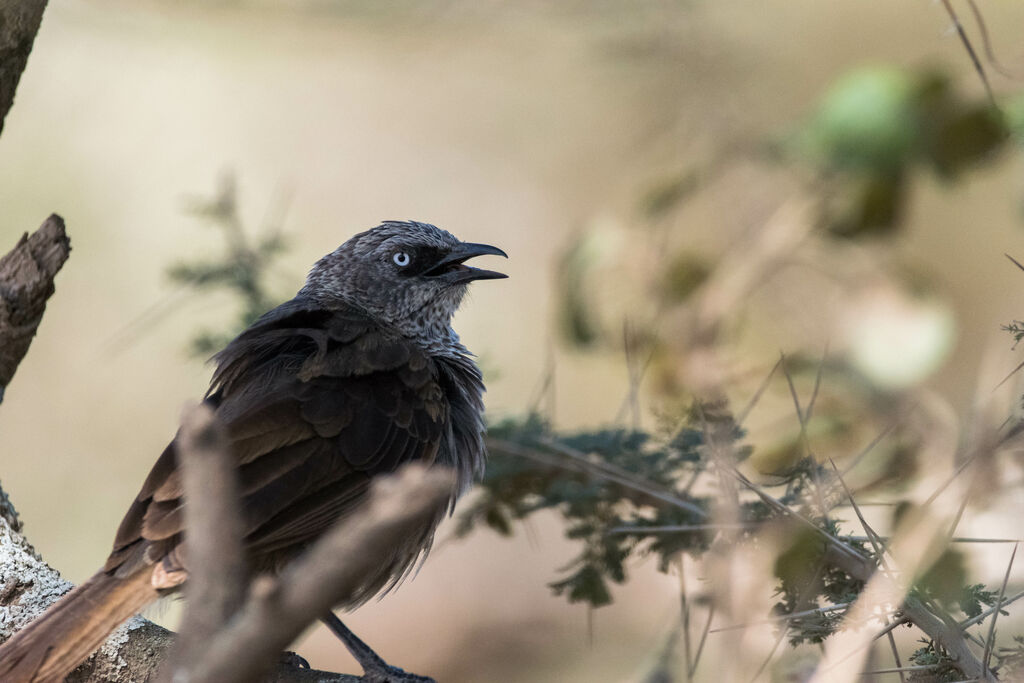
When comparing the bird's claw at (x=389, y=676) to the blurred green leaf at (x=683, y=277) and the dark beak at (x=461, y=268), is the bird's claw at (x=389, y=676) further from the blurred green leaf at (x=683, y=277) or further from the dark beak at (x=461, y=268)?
the blurred green leaf at (x=683, y=277)

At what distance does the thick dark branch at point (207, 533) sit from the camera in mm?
1448

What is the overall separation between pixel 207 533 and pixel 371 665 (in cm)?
207

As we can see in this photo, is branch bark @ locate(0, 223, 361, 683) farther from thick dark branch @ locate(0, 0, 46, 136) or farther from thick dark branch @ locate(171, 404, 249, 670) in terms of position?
thick dark branch @ locate(171, 404, 249, 670)

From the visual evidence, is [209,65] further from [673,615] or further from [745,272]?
[673,615]

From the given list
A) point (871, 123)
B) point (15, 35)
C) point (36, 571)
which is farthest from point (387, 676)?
point (15, 35)

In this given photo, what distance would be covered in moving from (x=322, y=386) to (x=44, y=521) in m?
4.95

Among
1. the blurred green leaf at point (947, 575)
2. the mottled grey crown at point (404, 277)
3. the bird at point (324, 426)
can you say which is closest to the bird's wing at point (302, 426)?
the bird at point (324, 426)

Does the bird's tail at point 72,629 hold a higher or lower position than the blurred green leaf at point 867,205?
lower

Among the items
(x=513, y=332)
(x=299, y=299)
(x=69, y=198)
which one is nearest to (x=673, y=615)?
(x=299, y=299)

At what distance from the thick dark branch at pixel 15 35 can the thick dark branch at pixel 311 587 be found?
9.74 feet

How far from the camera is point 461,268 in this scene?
172 inches

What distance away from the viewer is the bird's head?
13.8ft

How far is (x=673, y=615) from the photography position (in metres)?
3.87

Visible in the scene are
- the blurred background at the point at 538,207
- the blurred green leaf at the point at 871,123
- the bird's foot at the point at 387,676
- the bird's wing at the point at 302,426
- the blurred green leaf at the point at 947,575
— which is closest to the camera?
the blurred green leaf at the point at 947,575
